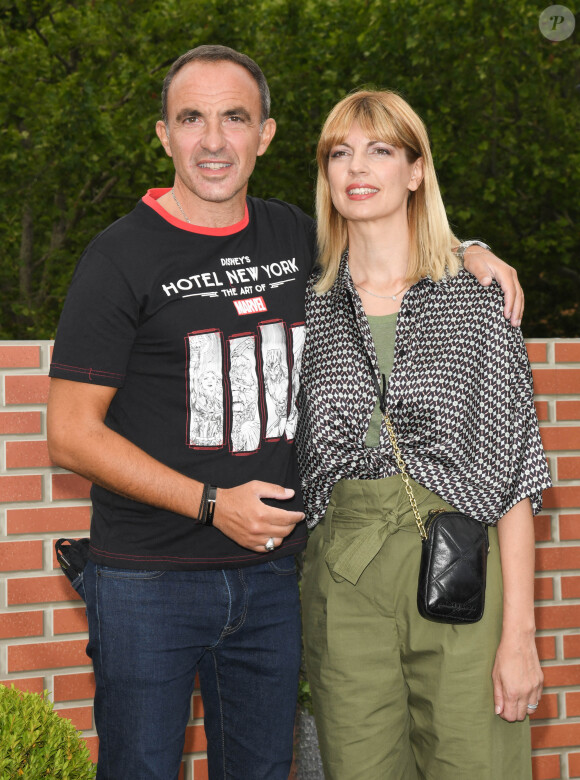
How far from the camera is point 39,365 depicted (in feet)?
10.5

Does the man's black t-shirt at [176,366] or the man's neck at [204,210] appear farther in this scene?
the man's neck at [204,210]

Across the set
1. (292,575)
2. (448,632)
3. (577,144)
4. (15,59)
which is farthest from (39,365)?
(577,144)

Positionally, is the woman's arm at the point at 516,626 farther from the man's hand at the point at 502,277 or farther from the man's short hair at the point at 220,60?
the man's short hair at the point at 220,60

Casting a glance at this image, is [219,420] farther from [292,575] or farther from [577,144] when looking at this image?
[577,144]

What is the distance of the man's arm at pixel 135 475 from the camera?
95.7 inches

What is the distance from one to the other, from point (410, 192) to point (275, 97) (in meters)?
7.99

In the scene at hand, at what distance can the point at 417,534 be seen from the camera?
8.21 ft

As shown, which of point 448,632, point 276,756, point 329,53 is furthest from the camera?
point 329,53

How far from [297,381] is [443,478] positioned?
0.53 m

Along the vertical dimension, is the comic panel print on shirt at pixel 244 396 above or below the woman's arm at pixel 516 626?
above

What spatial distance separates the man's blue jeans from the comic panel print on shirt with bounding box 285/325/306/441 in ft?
1.34

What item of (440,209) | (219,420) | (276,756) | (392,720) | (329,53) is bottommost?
(276,756)

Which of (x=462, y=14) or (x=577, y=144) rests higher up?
(x=462, y=14)

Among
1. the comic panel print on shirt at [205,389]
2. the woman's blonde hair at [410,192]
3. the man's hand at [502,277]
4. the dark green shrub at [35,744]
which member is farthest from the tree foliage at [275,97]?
the dark green shrub at [35,744]
